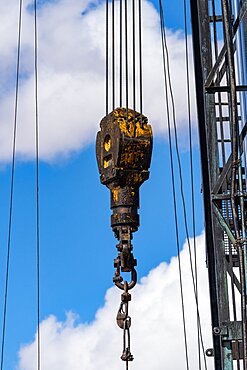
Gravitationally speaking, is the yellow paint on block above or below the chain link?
above

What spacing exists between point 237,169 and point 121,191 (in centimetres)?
101

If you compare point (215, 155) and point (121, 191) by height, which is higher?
point (215, 155)

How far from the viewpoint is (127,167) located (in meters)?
6.10

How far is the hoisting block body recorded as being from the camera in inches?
236

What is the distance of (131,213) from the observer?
19.7 ft

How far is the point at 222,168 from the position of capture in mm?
7629

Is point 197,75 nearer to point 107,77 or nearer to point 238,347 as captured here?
point 107,77

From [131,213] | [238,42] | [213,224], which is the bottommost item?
[131,213]

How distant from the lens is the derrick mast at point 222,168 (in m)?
6.67

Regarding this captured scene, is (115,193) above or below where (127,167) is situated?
below

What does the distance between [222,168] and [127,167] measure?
5.59 feet

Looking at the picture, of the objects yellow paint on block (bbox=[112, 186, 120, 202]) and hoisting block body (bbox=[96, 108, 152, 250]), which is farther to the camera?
yellow paint on block (bbox=[112, 186, 120, 202])

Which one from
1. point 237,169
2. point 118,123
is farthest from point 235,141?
point 118,123

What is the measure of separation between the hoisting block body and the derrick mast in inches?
28.2
